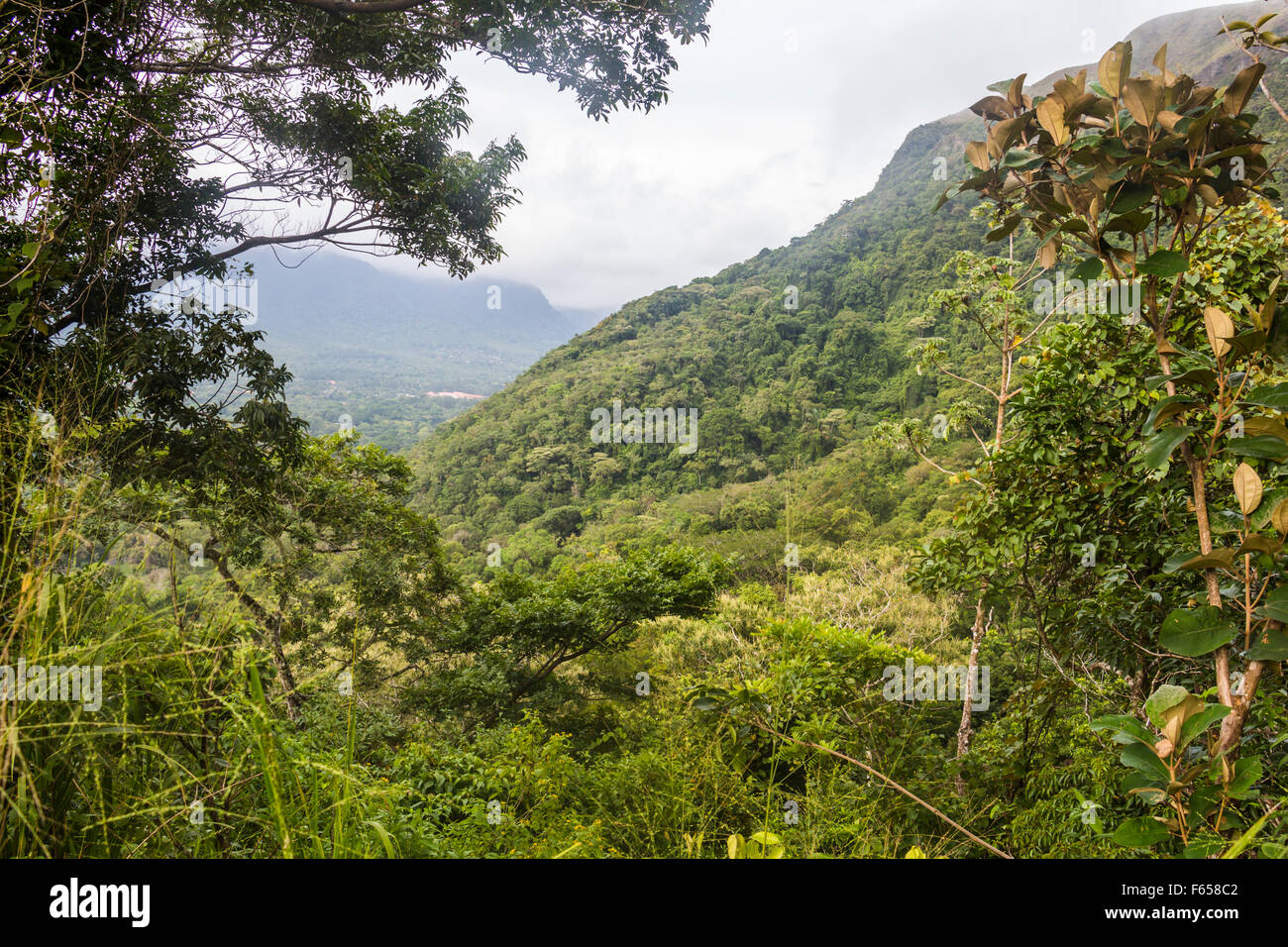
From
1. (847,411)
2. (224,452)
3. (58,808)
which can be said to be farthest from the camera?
(847,411)

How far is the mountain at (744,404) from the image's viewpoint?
1566 centimetres

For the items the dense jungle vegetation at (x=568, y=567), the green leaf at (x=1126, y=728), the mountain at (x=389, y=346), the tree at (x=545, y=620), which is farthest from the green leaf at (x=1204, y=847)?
the mountain at (x=389, y=346)

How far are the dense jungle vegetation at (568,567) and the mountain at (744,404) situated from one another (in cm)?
737

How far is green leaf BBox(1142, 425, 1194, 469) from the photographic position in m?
0.72

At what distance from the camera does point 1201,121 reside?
731 millimetres

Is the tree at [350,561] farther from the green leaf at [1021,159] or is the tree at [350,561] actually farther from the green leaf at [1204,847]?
the green leaf at [1204,847]

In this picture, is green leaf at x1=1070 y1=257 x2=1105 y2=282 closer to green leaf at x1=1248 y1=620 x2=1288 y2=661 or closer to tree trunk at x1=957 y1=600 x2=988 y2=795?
green leaf at x1=1248 y1=620 x2=1288 y2=661

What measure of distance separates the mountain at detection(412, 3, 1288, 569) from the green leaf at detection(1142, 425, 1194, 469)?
36.1 feet

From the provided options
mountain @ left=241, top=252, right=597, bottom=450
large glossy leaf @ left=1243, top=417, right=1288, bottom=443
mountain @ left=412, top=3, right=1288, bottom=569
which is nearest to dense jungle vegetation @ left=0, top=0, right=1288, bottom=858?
large glossy leaf @ left=1243, top=417, right=1288, bottom=443

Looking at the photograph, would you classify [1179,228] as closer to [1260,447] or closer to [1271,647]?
[1260,447]

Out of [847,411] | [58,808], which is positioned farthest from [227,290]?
[847,411]
